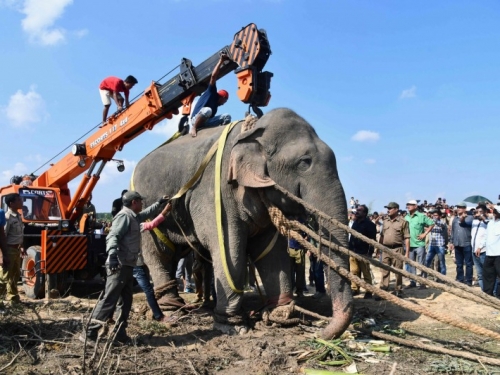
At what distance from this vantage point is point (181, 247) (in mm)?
7973

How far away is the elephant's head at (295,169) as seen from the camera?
579 centimetres

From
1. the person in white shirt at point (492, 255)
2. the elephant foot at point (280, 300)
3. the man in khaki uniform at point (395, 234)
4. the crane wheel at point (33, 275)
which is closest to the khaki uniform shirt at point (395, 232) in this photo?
the man in khaki uniform at point (395, 234)

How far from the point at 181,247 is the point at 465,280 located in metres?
6.93

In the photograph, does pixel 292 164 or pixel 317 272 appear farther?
pixel 317 272

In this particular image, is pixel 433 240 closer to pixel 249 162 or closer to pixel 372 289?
pixel 372 289

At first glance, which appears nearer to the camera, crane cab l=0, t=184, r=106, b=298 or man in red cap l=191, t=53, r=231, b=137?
man in red cap l=191, t=53, r=231, b=137

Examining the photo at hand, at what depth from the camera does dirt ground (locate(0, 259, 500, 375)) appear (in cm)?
481

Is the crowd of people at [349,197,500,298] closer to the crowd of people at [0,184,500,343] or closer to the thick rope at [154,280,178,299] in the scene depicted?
the crowd of people at [0,184,500,343]

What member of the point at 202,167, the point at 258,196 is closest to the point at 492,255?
the point at 258,196

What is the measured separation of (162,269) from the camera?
7688 millimetres

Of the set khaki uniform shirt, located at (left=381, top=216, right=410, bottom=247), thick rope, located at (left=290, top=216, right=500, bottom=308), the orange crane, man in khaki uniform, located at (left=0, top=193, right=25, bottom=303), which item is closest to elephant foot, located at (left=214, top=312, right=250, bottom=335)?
thick rope, located at (left=290, top=216, right=500, bottom=308)

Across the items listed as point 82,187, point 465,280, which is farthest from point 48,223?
point 465,280

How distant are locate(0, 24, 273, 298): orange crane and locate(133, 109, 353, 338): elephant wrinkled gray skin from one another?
0.92m

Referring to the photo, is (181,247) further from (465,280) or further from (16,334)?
(465,280)
